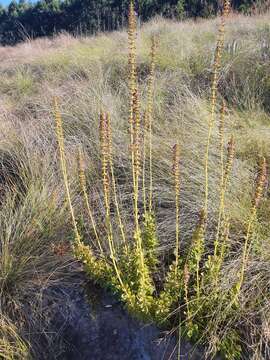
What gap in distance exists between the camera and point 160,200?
2650 mm

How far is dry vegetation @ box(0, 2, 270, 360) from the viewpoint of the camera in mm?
1834

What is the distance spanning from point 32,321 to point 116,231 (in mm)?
727

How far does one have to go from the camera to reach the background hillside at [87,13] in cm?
904

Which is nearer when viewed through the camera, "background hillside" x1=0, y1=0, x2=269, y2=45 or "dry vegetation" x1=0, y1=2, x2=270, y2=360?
"dry vegetation" x1=0, y1=2, x2=270, y2=360

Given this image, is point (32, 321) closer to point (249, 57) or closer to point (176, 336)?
point (176, 336)

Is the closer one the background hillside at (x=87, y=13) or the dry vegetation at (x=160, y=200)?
the dry vegetation at (x=160, y=200)

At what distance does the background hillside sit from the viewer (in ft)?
29.7

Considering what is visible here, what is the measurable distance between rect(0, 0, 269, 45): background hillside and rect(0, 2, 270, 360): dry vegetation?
81.5 inches

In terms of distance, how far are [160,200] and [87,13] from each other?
1347 centimetres

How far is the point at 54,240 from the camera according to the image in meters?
2.47

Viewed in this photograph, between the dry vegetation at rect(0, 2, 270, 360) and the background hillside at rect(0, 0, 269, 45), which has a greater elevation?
the background hillside at rect(0, 0, 269, 45)

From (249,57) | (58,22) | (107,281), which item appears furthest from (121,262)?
(58,22)

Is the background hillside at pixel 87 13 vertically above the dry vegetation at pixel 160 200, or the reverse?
the background hillside at pixel 87 13

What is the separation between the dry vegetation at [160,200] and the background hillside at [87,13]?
2.07 metres
